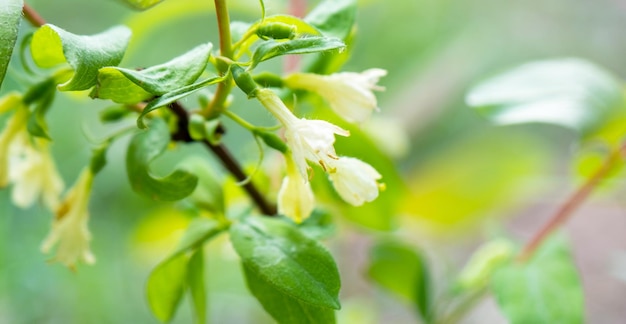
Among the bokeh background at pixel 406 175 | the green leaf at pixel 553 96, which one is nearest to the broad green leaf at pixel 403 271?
the bokeh background at pixel 406 175

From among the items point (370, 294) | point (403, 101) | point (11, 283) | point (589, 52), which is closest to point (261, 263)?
point (11, 283)

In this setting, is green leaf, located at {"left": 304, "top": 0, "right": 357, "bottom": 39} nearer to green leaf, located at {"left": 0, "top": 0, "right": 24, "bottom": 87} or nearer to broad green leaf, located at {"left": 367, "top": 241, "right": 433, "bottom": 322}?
green leaf, located at {"left": 0, "top": 0, "right": 24, "bottom": 87}

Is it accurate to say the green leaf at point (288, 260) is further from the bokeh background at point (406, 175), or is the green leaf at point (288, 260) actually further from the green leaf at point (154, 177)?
the bokeh background at point (406, 175)

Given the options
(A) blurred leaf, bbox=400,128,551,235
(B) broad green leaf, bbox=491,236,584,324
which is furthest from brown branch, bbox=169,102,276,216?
(A) blurred leaf, bbox=400,128,551,235

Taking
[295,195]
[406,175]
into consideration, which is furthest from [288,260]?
[406,175]

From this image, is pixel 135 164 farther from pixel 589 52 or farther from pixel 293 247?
pixel 589 52

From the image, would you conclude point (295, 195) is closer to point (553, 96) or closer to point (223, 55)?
point (223, 55)

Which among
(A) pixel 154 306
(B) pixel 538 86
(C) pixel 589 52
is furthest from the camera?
(C) pixel 589 52
